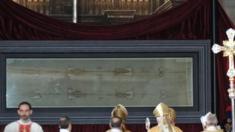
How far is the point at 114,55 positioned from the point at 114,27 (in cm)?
50

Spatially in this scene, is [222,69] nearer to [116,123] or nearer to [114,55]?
[114,55]

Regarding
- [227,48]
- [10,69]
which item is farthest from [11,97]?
[227,48]

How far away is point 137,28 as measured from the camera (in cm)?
1433

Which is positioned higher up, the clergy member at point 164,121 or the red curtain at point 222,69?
the red curtain at point 222,69

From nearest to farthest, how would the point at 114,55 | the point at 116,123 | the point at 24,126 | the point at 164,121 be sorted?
the point at 116,123 < the point at 24,126 < the point at 164,121 < the point at 114,55

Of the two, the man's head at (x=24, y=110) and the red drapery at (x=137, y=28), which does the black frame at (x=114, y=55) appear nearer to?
the red drapery at (x=137, y=28)

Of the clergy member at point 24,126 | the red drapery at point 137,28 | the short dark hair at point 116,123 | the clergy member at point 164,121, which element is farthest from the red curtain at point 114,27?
the short dark hair at point 116,123

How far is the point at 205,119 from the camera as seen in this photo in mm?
12031

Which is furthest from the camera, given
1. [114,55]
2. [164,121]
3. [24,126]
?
[114,55]

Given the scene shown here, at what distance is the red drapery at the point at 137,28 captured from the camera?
14.2m

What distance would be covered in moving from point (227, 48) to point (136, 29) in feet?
7.81

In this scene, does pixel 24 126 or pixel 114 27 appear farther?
pixel 114 27

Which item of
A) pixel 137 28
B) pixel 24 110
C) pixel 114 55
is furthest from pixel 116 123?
pixel 137 28

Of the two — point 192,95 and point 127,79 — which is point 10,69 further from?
point 192,95
